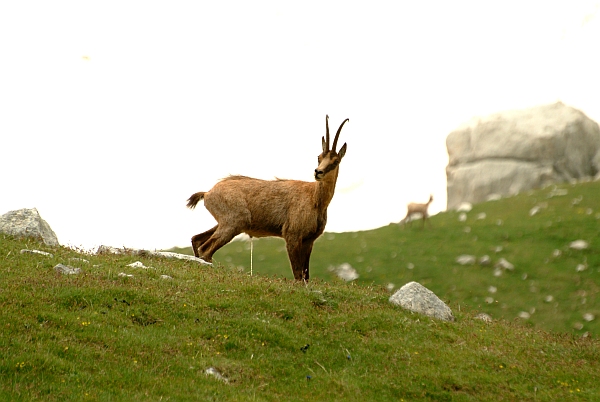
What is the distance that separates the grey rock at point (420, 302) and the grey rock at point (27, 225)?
10850mm

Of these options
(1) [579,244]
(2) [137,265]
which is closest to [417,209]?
(1) [579,244]

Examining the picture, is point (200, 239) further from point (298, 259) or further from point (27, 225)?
point (27, 225)

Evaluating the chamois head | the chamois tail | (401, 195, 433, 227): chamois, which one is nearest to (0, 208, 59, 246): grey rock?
the chamois tail

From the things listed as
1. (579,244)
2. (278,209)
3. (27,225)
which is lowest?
(579,244)

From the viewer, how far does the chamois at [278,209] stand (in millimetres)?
18922

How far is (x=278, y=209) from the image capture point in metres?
19.6

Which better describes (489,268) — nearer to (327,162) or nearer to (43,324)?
(327,162)

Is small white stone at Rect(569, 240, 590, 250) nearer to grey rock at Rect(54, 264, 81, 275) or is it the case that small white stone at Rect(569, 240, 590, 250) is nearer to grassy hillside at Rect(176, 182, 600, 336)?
grassy hillside at Rect(176, 182, 600, 336)

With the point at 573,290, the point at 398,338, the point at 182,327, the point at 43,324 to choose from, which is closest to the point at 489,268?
the point at 573,290

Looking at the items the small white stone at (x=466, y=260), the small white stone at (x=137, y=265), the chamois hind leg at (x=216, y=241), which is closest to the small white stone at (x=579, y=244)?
the small white stone at (x=466, y=260)

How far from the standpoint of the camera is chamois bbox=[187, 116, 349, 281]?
62.1ft

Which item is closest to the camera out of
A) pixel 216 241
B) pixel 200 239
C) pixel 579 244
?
pixel 216 241

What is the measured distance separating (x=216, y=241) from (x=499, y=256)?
18.4 metres

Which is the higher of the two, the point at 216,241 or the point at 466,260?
the point at 216,241
